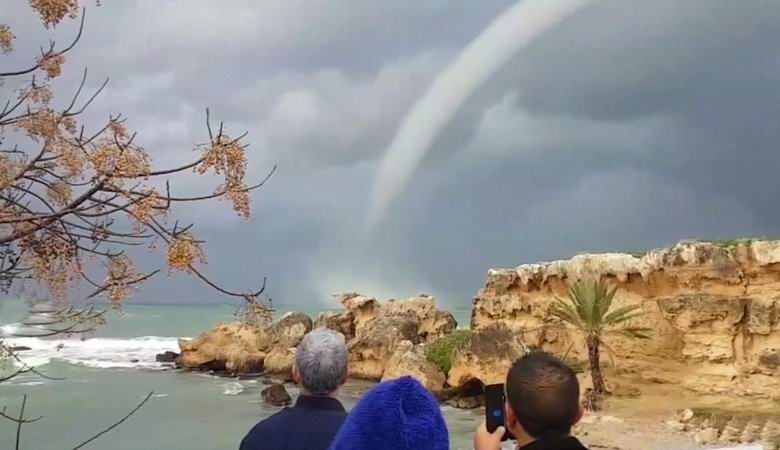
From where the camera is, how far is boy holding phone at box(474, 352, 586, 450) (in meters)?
2.28

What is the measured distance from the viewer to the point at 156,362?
1715 inches

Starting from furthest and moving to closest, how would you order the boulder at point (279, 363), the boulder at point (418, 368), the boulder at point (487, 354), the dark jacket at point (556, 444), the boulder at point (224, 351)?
the boulder at point (224, 351), the boulder at point (279, 363), the boulder at point (418, 368), the boulder at point (487, 354), the dark jacket at point (556, 444)

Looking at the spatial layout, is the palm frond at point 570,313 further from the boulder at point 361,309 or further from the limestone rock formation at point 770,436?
the boulder at point 361,309

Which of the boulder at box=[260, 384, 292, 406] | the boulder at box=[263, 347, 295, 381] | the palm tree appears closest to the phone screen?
the palm tree

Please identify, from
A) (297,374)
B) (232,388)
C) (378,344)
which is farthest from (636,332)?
(297,374)

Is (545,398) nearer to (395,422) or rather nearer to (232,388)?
(395,422)

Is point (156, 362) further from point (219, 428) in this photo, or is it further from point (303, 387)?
point (303, 387)

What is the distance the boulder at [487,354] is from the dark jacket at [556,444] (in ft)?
63.9

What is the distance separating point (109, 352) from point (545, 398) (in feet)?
182

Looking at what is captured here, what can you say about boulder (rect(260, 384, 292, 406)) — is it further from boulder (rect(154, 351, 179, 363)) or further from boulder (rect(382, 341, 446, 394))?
boulder (rect(154, 351, 179, 363))

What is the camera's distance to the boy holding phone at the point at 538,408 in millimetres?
2283

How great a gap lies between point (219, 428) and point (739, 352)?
14.2 metres

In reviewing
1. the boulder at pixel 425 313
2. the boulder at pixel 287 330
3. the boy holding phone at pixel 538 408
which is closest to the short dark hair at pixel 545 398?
the boy holding phone at pixel 538 408

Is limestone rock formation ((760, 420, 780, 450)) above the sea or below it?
above
